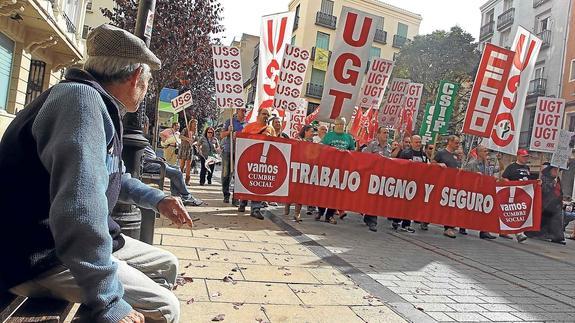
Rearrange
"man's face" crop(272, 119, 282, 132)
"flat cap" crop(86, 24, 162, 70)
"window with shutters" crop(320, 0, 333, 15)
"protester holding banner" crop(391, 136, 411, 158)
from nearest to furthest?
"flat cap" crop(86, 24, 162, 70)
"man's face" crop(272, 119, 282, 132)
"protester holding banner" crop(391, 136, 411, 158)
"window with shutters" crop(320, 0, 333, 15)

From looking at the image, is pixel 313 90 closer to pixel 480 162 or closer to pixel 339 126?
pixel 480 162

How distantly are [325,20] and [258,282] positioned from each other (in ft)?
148

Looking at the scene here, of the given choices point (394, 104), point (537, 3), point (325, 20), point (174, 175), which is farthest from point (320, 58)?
point (174, 175)

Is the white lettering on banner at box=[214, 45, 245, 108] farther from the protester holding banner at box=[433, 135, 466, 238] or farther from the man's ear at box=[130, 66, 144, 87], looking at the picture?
the man's ear at box=[130, 66, 144, 87]

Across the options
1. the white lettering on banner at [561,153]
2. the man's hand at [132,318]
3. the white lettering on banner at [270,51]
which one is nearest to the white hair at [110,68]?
the man's hand at [132,318]

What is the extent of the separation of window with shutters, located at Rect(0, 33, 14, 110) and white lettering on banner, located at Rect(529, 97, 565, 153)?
49.5ft

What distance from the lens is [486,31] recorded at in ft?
133

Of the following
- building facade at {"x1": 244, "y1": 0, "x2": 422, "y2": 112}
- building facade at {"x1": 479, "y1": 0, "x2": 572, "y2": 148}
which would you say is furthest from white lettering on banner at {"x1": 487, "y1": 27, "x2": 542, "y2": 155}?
building facade at {"x1": 244, "y1": 0, "x2": 422, "y2": 112}

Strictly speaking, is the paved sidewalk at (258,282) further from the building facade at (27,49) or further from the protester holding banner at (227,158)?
the building facade at (27,49)

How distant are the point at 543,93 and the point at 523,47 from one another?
81.3ft

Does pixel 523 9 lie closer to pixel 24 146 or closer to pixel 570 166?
pixel 570 166

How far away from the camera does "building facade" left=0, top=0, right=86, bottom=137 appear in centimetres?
1303

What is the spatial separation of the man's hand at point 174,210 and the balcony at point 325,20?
4594 cm

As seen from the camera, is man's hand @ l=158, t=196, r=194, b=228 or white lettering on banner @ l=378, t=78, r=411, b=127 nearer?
man's hand @ l=158, t=196, r=194, b=228
